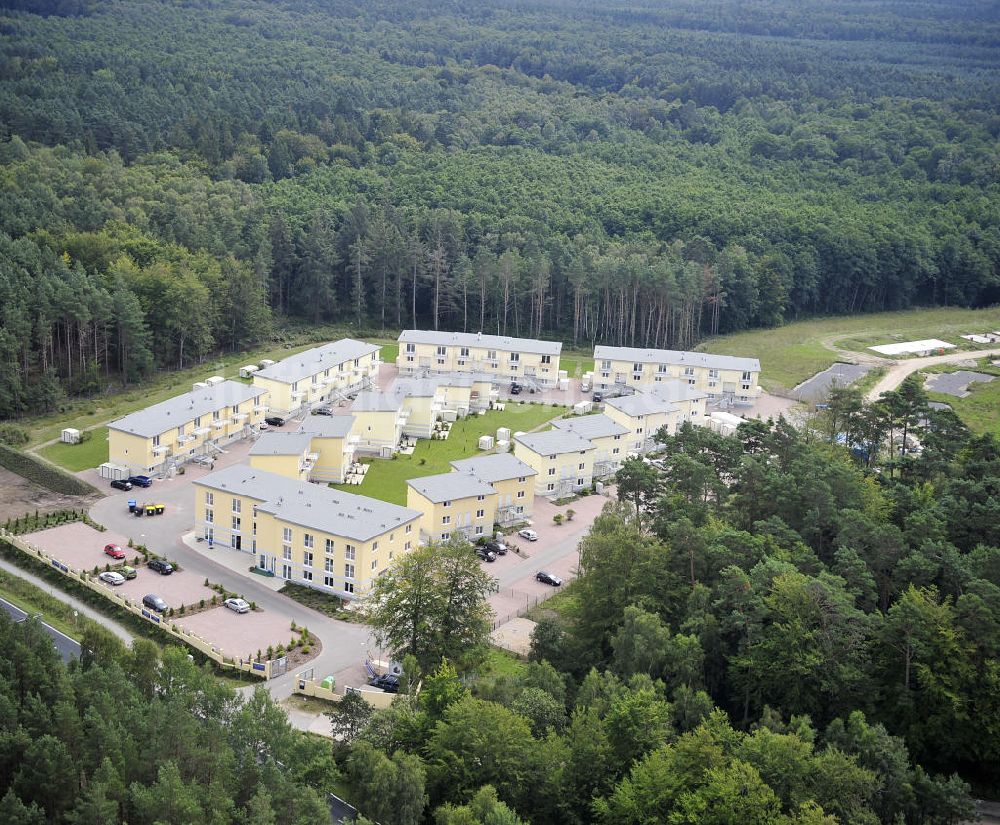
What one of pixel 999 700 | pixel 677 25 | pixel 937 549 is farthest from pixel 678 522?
pixel 677 25

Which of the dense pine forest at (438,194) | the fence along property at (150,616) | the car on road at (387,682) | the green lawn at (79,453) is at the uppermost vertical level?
the dense pine forest at (438,194)

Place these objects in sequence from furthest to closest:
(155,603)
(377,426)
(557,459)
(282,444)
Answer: (377,426)
(557,459)
(282,444)
(155,603)

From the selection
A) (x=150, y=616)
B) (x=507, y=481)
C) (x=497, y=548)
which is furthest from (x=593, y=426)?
(x=150, y=616)

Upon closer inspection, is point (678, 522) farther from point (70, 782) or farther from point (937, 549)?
point (70, 782)

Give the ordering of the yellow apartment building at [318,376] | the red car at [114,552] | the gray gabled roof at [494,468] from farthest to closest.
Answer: the yellow apartment building at [318,376], the gray gabled roof at [494,468], the red car at [114,552]

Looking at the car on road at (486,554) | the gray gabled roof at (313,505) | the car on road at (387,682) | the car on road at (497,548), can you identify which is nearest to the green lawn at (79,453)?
the gray gabled roof at (313,505)

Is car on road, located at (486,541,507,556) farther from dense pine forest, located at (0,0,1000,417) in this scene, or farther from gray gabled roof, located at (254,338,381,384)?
dense pine forest, located at (0,0,1000,417)

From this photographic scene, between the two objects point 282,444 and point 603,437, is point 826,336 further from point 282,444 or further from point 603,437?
point 282,444

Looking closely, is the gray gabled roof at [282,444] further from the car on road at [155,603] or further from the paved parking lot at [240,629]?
the car on road at [155,603]
